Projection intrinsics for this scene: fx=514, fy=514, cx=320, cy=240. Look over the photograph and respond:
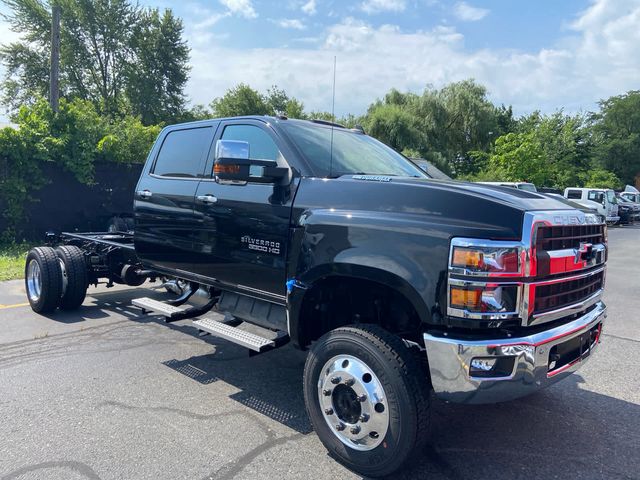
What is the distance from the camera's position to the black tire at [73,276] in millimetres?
6219

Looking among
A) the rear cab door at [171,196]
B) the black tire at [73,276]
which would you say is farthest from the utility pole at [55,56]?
the rear cab door at [171,196]

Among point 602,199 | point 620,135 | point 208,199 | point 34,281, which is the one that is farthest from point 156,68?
point 620,135

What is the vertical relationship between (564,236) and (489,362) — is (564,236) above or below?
above

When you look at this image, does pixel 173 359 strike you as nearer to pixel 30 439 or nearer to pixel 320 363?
pixel 30 439

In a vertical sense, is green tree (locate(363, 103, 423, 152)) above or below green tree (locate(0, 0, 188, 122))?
below

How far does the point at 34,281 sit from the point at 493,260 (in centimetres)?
595

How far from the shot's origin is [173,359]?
4.92 meters

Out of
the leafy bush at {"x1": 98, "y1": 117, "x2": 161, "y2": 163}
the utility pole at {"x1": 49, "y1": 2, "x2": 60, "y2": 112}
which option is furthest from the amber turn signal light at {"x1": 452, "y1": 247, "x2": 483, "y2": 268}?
the utility pole at {"x1": 49, "y1": 2, "x2": 60, "y2": 112}

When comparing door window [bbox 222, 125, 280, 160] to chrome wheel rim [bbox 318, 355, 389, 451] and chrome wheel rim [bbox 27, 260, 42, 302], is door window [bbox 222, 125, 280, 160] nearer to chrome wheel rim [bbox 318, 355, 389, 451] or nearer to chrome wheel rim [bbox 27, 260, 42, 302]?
chrome wheel rim [bbox 318, 355, 389, 451]

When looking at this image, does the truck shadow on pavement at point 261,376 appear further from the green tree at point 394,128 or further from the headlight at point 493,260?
the green tree at point 394,128

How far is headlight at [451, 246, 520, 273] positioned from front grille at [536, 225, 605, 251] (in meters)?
0.18

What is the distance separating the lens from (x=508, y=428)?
12.1 ft

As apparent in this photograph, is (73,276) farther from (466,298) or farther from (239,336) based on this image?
(466,298)

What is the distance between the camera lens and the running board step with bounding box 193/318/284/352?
3645 millimetres
